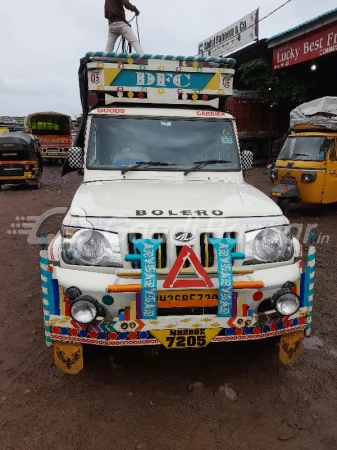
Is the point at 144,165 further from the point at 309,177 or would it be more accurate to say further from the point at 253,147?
the point at 253,147

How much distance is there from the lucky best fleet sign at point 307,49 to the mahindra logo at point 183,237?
501 inches

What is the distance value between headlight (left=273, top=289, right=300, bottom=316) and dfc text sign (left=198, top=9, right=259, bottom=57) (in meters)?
16.8

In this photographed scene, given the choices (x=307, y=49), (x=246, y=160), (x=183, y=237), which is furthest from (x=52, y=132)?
(x=183, y=237)

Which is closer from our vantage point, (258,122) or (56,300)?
(56,300)

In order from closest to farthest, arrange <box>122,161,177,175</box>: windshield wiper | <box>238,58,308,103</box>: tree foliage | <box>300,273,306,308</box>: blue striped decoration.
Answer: <box>300,273,306,308</box>: blue striped decoration
<box>122,161,177,175</box>: windshield wiper
<box>238,58,308,103</box>: tree foliage

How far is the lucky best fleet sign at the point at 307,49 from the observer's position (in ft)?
43.0

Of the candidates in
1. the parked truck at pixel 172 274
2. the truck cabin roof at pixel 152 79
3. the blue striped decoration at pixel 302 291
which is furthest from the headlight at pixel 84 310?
the truck cabin roof at pixel 152 79

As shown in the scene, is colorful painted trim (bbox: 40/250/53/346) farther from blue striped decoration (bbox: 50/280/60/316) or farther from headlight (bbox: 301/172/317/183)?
headlight (bbox: 301/172/317/183)

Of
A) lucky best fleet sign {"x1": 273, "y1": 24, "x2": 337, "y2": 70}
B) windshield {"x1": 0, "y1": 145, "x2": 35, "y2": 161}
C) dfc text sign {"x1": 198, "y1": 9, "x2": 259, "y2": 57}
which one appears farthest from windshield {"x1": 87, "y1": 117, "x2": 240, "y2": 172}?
dfc text sign {"x1": 198, "y1": 9, "x2": 259, "y2": 57}

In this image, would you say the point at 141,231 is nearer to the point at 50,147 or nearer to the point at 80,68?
the point at 80,68

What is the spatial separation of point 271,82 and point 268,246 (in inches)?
A: 641

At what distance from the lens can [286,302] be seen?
276 centimetres

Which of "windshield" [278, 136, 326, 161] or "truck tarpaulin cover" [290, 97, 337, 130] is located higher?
"truck tarpaulin cover" [290, 97, 337, 130]

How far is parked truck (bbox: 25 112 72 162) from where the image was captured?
22188mm
